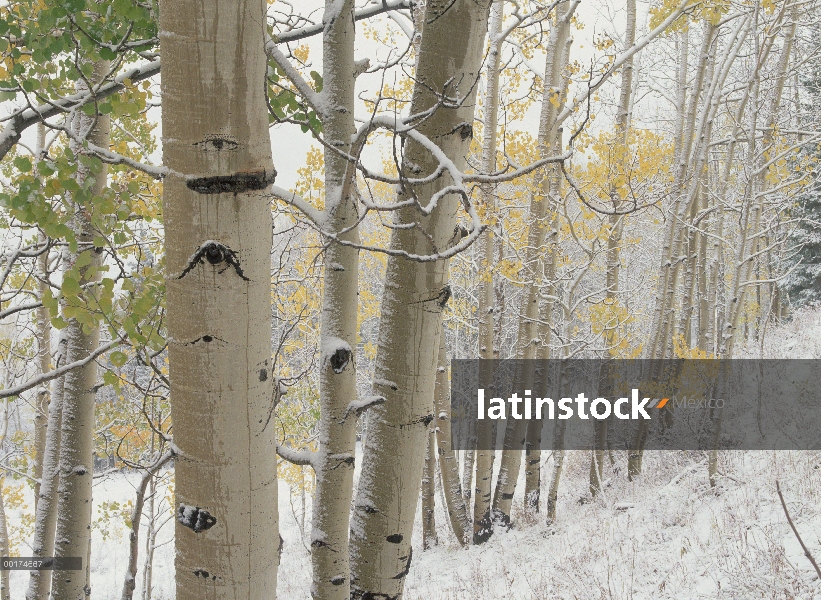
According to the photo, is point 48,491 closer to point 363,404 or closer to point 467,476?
point 363,404

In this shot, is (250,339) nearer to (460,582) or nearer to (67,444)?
(67,444)

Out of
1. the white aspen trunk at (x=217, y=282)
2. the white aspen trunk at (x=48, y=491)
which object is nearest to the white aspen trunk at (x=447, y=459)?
the white aspen trunk at (x=48, y=491)

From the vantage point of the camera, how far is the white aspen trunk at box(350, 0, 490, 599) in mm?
1679

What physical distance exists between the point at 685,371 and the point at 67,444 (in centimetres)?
918

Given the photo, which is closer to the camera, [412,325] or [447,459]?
[412,325]

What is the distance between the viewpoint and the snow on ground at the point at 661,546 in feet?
15.0

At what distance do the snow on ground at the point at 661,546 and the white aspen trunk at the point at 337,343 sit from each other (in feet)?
12.5

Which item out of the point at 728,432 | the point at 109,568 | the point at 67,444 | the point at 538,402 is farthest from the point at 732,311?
the point at 109,568

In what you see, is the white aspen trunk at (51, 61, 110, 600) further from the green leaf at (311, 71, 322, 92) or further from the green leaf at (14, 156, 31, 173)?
the green leaf at (14, 156, 31, 173)

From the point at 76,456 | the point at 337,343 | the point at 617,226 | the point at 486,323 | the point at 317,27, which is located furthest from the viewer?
the point at 617,226

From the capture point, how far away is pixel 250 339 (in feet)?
3.21

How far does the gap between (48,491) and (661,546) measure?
5.82 metres

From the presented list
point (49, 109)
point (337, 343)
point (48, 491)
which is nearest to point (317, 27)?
point (49, 109)

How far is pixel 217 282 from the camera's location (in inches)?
36.8
